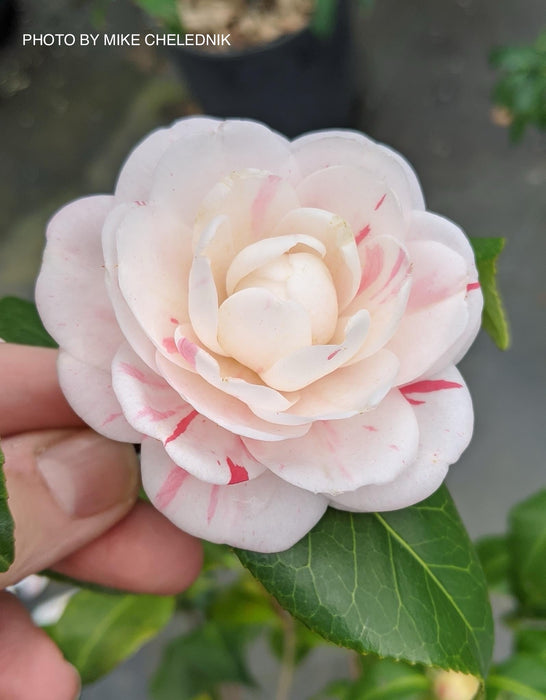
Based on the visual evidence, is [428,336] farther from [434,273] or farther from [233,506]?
[233,506]

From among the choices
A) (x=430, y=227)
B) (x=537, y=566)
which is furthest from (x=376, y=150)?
(x=537, y=566)

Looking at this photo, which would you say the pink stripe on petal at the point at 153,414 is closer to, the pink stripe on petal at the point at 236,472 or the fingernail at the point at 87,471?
the pink stripe on petal at the point at 236,472

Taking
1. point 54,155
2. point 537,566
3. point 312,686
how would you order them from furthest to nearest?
point 54,155
point 312,686
point 537,566

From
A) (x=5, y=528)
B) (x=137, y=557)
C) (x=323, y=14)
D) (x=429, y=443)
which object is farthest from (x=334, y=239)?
(x=323, y=14)

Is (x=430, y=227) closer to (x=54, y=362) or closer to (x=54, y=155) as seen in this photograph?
(x=54, y=362)

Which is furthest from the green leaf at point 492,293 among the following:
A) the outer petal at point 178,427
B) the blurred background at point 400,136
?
the blurred background at point 400,136

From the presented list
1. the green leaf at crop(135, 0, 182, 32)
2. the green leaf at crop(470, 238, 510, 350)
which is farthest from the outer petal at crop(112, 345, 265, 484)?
the green leaf at crop(135, 0, 182, 32)
